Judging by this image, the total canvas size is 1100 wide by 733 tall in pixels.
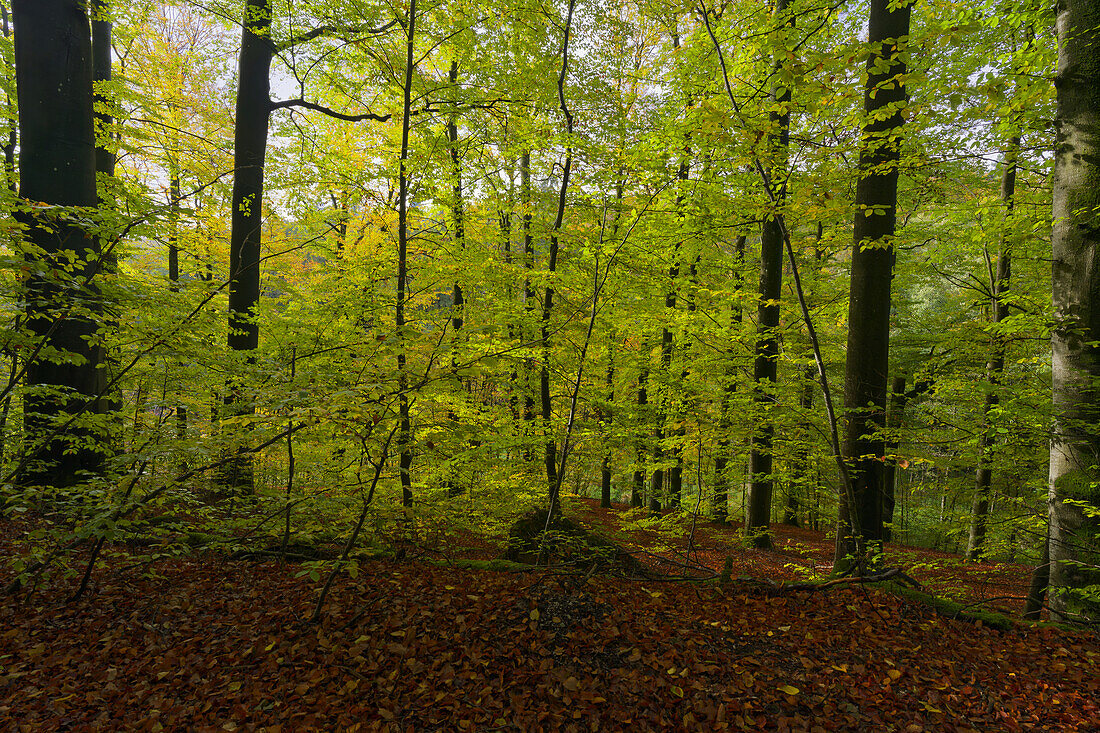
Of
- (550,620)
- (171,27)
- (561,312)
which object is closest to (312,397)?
(550,620)

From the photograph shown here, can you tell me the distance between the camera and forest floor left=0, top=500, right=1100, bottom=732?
2.97 m

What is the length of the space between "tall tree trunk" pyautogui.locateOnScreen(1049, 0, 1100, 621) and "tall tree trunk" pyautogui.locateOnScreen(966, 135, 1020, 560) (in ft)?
3.37

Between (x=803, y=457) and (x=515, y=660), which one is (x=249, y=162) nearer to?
(x=515, y=660)

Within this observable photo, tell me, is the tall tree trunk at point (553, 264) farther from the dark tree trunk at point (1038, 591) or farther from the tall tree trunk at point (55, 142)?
the tall tree trunk at point (55, 142)

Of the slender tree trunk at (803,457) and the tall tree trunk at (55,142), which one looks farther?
the slender tree trunk at (803,457)

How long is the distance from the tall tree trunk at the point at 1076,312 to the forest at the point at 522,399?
31 millimetres

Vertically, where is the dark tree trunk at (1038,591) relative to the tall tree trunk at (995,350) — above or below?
below

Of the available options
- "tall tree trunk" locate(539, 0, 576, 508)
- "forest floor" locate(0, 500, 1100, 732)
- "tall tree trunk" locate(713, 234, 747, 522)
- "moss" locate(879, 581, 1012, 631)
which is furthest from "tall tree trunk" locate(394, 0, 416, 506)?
"moss" locate(879, 581, 1012, 631)

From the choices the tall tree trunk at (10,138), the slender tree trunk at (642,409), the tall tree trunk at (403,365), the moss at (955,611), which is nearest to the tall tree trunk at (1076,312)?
Result: the moss at (955,611)

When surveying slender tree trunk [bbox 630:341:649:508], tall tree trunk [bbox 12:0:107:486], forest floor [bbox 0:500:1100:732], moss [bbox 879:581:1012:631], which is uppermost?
tall tree trunk [bbox 12:0:107:486]

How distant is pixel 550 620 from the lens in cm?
405

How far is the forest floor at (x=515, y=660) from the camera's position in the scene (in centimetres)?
297

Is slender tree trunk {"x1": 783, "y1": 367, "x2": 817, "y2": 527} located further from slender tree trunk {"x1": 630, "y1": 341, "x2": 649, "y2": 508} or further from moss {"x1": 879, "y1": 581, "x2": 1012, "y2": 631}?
slender tree trunk {"x1": 630, "y1": 341, "x2": 649, "y2": 508}

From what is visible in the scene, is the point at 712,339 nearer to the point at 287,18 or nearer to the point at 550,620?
the point at 550,620
